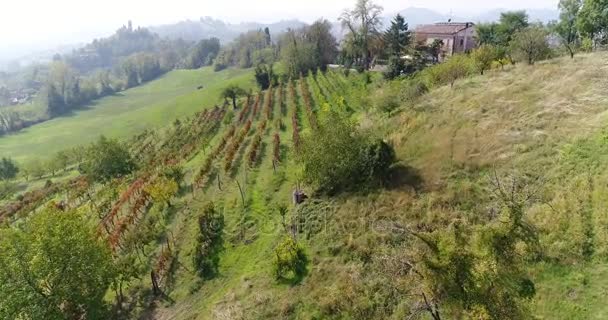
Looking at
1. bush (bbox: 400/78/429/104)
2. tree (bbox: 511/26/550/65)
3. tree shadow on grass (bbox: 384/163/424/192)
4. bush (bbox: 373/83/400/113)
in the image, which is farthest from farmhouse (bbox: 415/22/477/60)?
tree shadow on grass (bbox: 384/163/424/192)

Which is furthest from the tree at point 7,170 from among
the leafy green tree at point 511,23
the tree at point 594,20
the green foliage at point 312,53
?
the tree at point 594,20

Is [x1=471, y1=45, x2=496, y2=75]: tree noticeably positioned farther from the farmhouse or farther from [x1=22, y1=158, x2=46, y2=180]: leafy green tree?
[x1=22, y1=158, x2=46, y2=180]: leafy green tree

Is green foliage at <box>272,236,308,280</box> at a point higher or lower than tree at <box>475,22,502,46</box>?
lower

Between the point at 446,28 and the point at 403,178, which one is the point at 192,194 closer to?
the point at 403,178

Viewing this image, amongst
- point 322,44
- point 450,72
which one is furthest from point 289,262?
point 322,44

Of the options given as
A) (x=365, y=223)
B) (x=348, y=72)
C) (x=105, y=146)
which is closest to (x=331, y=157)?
(x=365, y=223)

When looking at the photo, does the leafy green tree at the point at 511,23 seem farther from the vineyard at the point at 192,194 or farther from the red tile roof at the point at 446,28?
the vineyard at the point at 192,194
